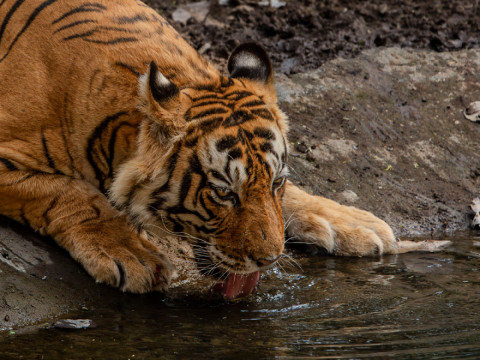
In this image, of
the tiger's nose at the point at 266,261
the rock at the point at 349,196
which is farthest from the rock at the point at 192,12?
the tiger's nose at the point at 266,261

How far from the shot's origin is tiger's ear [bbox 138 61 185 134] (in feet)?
10.1

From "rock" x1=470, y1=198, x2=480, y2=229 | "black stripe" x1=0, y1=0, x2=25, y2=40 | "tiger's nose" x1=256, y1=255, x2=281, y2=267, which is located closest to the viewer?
"tiger's nose" x1=256, y1=255, x2=281, y2=267

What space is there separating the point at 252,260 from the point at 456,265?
1355mm

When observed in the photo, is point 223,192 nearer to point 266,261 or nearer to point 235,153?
point 235,153

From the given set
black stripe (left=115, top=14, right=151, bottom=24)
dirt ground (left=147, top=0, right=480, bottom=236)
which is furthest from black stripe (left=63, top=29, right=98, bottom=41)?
dirt ground (left=147, top=0, right=480, bottom=236)

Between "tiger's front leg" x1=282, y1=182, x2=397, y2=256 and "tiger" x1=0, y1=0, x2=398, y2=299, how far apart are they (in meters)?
0.82

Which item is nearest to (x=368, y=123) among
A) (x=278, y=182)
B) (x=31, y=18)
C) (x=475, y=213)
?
(x=475, y=213)

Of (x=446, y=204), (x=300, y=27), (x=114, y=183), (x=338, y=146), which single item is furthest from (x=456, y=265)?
(x=300, y=27)

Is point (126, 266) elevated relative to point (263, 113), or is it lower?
lower

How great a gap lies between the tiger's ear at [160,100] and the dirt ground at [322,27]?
281 cm

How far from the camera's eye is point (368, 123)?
17.9ft

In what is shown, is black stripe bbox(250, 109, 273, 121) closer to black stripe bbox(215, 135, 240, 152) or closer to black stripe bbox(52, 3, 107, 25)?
black stripe bbox(215, 135, 240, 152)

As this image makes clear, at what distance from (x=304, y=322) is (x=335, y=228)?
3.95 feet

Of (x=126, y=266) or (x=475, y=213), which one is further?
(x=475, y=213)
